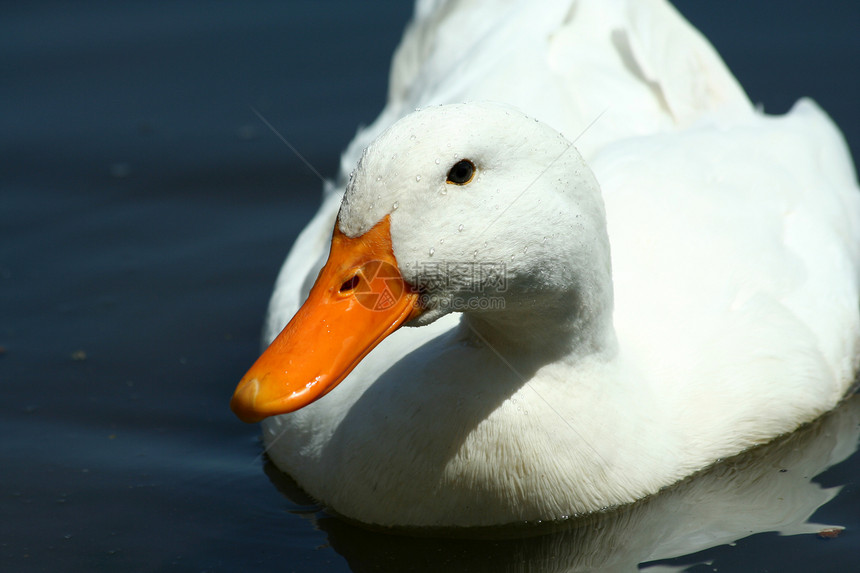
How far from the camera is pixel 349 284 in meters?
3.55

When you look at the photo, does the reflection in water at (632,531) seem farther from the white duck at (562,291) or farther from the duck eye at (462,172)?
the duck eye at (462,172)

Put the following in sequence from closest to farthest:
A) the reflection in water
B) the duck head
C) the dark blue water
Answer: the duck head < the reflection in water < the dark blue water

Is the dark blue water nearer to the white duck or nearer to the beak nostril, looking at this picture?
the white duck

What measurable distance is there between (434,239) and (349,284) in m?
0.30

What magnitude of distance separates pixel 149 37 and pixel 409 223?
523cm

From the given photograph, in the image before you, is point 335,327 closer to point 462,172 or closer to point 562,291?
point 462,172

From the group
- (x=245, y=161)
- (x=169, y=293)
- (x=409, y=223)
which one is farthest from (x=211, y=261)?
(x=409, y=223)

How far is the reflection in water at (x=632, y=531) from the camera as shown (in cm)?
425

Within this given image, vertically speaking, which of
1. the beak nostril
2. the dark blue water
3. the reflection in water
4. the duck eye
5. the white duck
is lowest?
the dark blue water

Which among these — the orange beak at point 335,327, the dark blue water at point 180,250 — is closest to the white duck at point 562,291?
the orange beak at point 335,327

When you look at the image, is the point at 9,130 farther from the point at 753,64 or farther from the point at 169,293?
the point at 753,64

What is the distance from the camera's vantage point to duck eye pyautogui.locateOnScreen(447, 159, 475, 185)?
11.2 ft

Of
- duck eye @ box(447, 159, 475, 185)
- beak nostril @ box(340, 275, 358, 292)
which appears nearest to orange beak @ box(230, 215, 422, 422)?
beak nostril @ box(340, 275, 358, 292)

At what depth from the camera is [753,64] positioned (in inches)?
300
